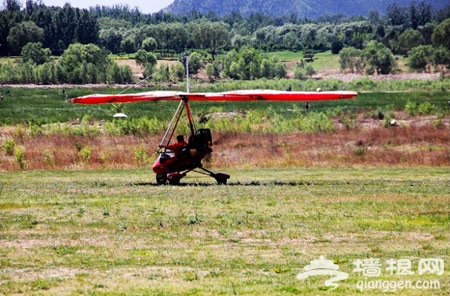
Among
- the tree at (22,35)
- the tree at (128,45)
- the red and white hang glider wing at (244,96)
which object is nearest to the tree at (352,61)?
the tree at (128,45)

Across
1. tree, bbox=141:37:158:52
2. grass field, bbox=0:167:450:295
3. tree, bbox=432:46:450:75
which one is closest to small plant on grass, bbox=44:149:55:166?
grass field, bbox=0:167:450:295

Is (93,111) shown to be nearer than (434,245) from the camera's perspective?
No

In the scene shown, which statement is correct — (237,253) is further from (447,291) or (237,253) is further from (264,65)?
(264,65)

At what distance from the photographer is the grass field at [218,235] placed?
11.4 meters

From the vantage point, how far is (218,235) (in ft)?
49.0

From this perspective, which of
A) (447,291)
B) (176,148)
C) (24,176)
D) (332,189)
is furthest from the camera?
(24,176)

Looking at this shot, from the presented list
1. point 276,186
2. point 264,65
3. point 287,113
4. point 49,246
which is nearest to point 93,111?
point 287,113

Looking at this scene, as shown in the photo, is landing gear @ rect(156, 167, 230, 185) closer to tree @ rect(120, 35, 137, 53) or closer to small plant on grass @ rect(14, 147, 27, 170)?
small plant on grass @ rect(14, 147, 27, 170)

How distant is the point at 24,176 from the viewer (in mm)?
27094

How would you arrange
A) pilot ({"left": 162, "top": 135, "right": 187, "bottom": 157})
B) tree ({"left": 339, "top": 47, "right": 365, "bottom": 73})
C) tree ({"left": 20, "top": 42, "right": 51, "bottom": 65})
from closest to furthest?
1. pilot ({"left": 162, "top": 135, "right": 187, "bottom": 157})
2. tree ({"left": 20, "top": 42, "right": 51, "bottom": 65})
3. tree ({"left": 339, "top": 47, "right": 365, "bottom": 73})

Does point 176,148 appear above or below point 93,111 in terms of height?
above

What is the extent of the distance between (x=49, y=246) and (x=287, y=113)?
54.4 m

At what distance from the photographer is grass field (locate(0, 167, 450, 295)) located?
11.4 m

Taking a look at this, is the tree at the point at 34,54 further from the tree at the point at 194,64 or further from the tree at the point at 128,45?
the tree at the point at 194,64
